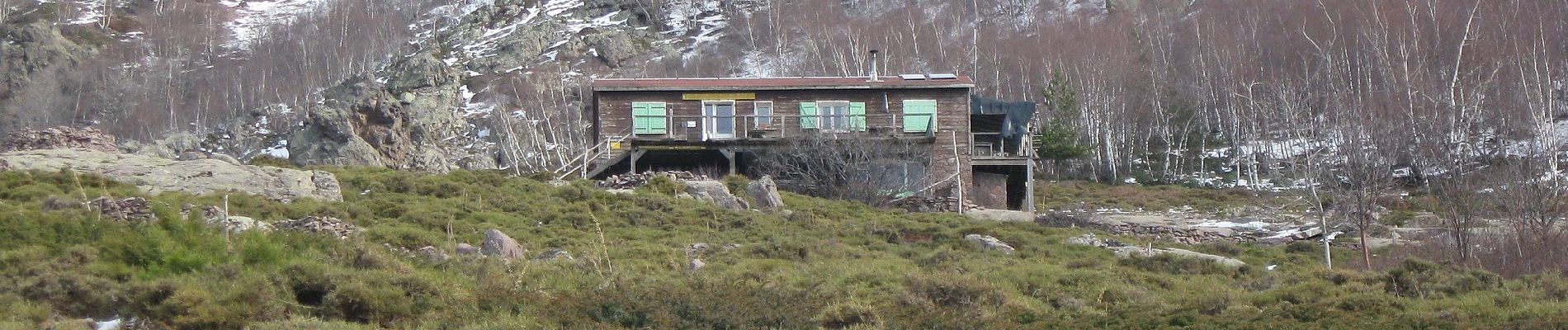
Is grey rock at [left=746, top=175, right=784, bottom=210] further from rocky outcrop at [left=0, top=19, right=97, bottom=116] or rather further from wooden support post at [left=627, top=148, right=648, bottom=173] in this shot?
rocky outcrop at [left=0, top=19, right=97, bottom=116]

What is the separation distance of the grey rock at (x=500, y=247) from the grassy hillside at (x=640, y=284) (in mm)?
607

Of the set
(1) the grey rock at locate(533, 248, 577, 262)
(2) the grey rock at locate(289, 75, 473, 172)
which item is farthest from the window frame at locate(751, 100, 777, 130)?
(1) the grey rock at locate(533, 248, 577, 262)

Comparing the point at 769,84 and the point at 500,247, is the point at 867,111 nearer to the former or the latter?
the point at 769,84

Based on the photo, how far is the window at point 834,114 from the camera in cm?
3272

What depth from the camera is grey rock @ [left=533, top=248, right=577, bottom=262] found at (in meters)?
17.7

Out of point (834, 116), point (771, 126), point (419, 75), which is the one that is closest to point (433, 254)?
point (771, 126)

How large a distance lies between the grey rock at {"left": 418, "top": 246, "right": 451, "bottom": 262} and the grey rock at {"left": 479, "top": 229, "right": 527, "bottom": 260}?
0.60 m

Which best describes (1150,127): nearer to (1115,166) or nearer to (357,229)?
(1115,166)

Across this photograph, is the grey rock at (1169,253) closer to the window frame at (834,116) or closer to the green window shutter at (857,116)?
the green window shutter at (857,116)

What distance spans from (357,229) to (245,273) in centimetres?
551

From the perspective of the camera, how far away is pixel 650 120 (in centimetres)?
3303

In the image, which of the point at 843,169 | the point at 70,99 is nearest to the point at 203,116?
the point at 70,99

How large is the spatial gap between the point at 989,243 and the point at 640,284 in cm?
854

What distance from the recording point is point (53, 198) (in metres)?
19.1
